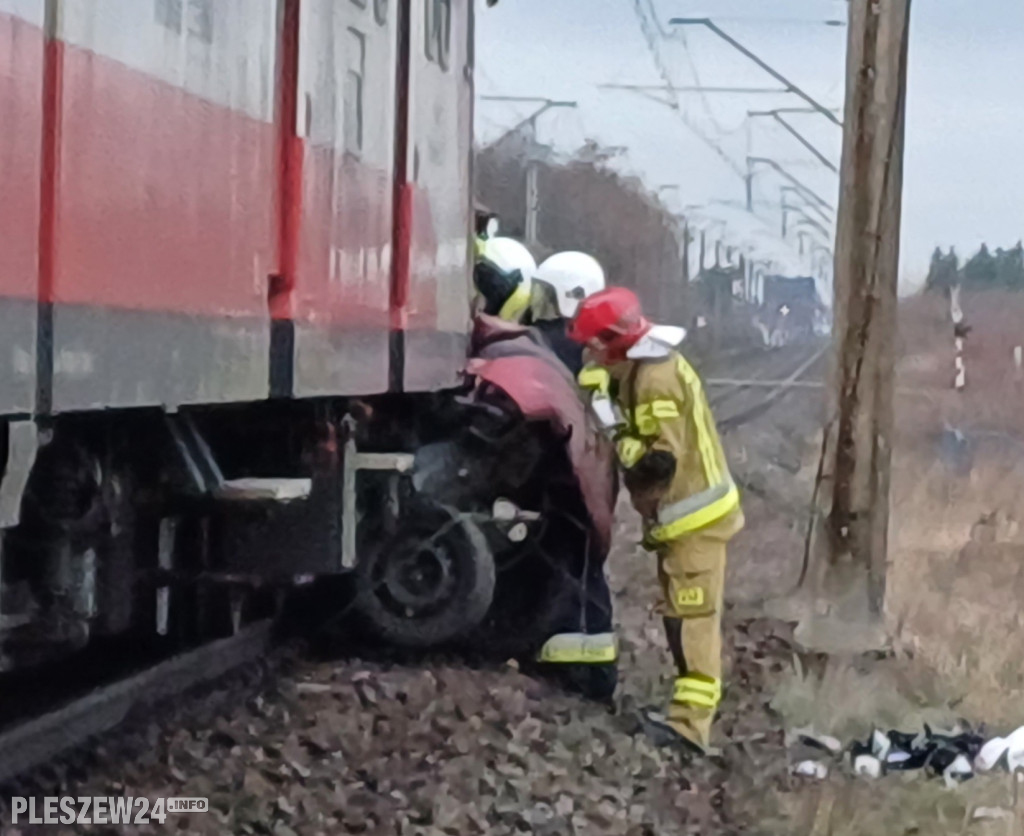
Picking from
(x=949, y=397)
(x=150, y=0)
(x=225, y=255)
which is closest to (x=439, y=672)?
(x=949, y=397)

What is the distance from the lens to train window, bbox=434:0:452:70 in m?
4.54

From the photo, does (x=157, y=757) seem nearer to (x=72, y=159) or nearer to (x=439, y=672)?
(x=439, y=672)

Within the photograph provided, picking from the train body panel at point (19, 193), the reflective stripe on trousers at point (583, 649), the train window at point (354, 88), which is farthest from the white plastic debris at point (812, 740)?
the train body panel at point (19, 193)

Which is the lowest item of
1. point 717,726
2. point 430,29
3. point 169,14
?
point 717,726

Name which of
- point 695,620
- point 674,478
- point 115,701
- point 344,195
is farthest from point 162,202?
point 695,620

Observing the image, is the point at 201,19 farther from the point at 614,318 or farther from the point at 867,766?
the point at 867,766

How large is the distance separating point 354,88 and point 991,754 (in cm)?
197

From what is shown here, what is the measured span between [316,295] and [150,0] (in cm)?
95

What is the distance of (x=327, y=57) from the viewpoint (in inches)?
146

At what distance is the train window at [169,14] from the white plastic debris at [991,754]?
7.52 feet

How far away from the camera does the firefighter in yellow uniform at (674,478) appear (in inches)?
157

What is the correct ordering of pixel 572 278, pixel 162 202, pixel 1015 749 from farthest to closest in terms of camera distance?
pixel 572 278, pixel 1015 749, pixel 162 202
